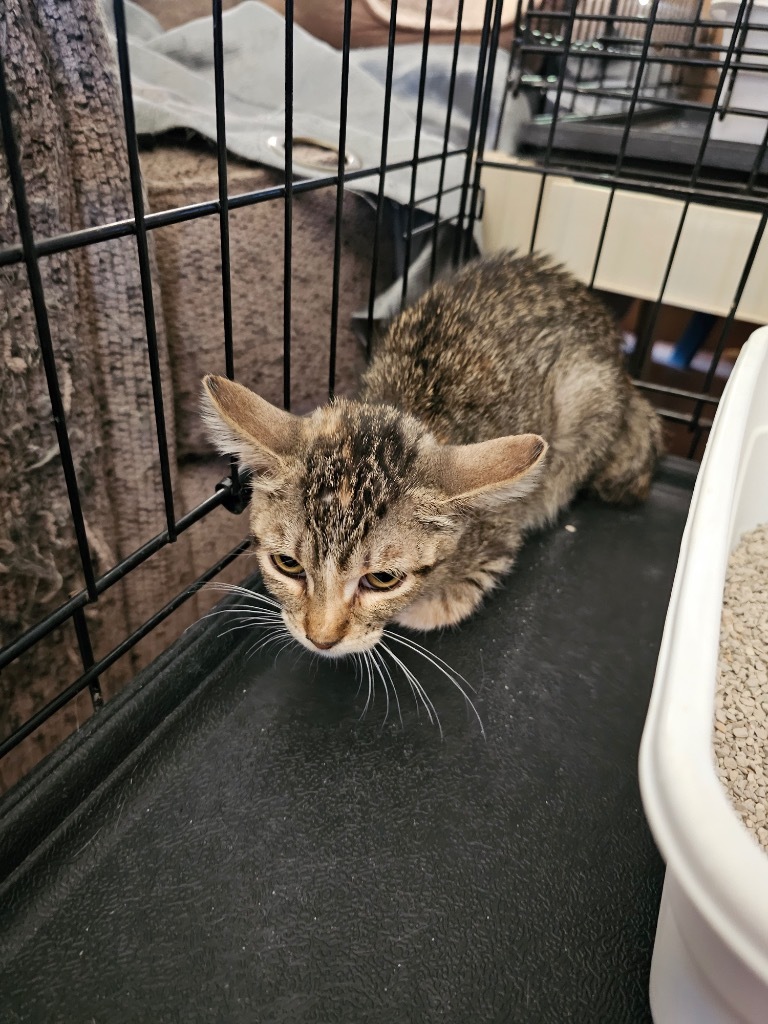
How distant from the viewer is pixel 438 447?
885 millimetres

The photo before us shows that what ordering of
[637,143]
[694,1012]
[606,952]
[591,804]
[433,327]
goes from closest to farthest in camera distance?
[694,1012]
[606,952]
[591,804]
[433,327]
[637,143]

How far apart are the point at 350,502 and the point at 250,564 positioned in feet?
1.92

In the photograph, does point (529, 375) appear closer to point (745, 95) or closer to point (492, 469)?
point (492, 469)

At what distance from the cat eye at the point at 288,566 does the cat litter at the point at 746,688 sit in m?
0.50

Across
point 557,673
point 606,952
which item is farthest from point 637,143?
point 606,952

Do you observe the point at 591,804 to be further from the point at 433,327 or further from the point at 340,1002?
the point at 433,327

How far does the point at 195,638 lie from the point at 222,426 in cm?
33

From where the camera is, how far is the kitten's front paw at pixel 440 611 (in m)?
1.01

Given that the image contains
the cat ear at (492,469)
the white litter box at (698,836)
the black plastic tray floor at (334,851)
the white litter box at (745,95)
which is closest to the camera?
the white litter box at (698,836)

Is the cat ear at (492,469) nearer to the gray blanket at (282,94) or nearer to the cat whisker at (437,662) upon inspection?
the cat whisker at (437,662)

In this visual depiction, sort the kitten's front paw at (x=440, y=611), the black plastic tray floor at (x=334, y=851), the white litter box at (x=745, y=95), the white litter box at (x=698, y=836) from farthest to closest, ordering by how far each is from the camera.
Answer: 1. the white litter box at (x=745, y=95)
2. the kitten's front paw at (x=440, y=611)
3. the black plastic tray floor at (x=334, y=851)
4. the white litter box at (x=698, y=836)

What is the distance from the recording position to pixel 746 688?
756mm

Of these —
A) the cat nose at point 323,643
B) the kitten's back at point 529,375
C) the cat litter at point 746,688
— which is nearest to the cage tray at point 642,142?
the kitten's back at point 529,375

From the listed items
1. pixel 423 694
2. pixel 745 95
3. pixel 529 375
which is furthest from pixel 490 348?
pixel 745 95
